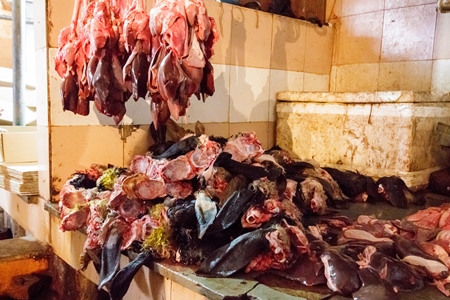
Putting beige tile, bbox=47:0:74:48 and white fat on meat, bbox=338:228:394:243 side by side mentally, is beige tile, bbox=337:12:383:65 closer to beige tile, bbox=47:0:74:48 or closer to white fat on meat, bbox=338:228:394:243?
white fat on meat, bbox=338:228:394:243

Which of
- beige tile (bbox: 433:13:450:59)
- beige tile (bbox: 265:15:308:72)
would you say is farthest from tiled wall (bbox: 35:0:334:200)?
beige tile (bbox: 433:13:450:59)

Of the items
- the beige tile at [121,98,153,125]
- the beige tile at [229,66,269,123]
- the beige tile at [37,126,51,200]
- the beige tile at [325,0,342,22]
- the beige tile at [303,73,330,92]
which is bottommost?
the beige tile at [37,126,51,200]

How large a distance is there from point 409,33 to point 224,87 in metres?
2.17

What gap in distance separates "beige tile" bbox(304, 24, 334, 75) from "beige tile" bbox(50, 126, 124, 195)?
2.62 metres

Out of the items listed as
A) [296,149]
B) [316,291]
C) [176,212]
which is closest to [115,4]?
[176,212]

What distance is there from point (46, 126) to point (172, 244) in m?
1.49

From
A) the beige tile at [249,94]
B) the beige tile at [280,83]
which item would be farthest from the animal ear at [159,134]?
the beige tile at [280,83]

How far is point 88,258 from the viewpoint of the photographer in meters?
2.38

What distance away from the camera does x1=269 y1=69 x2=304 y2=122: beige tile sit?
4332 mm

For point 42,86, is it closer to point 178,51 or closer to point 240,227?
point 178,51

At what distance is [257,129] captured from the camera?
4246 millimetres

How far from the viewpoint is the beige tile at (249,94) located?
396 centimetres

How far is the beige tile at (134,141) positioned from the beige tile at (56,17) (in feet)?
2.78

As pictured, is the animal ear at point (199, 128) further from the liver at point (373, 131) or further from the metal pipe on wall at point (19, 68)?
the metal pipe on wall at point (19, 68)
